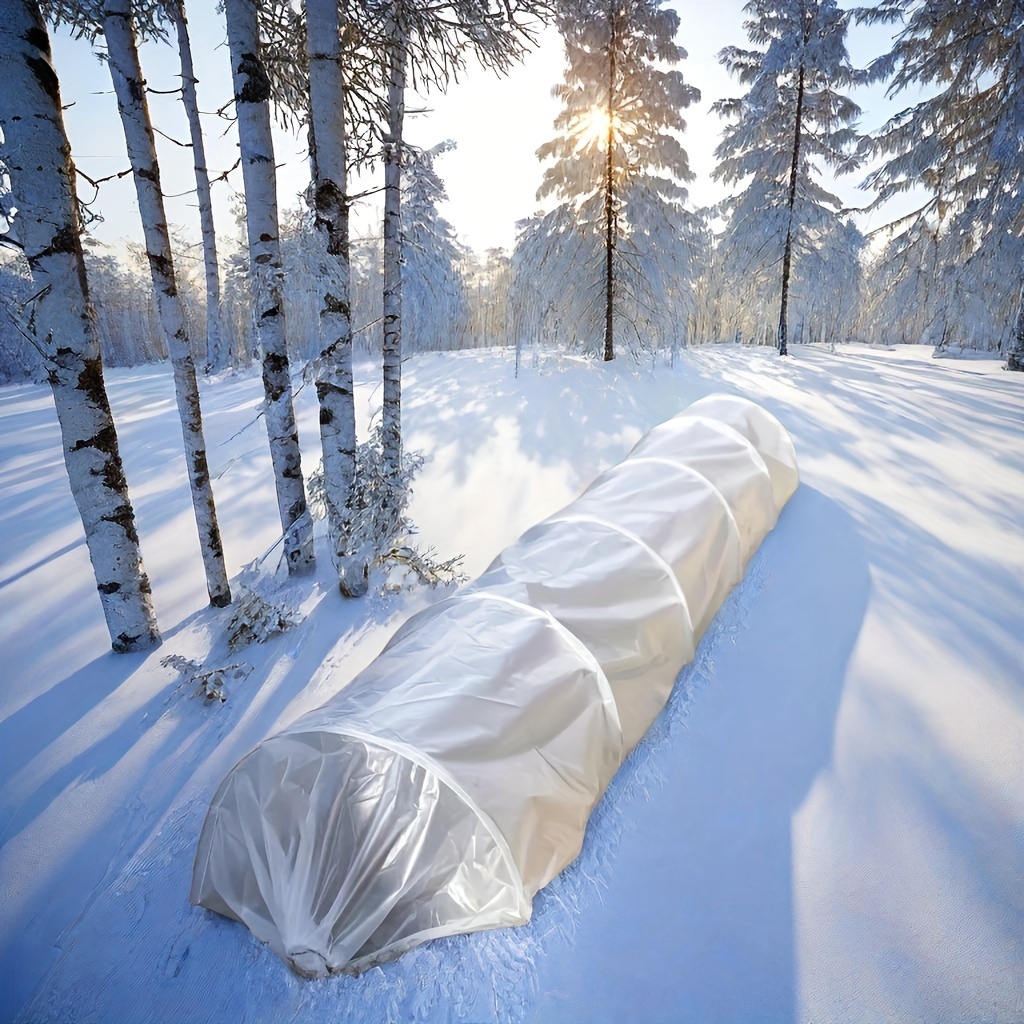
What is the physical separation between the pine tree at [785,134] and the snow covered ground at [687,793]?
1004 centimetres

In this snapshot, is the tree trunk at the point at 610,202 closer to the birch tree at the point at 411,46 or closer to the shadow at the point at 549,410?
the shadow at the point at 549,410

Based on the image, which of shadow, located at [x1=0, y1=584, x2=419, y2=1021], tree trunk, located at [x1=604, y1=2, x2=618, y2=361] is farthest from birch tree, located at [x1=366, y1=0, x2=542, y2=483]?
tree trunk, located at [x1=604, y1=2, x2=618, y2=361]

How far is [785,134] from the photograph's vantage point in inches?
504

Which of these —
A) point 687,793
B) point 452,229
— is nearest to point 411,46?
point 687,793

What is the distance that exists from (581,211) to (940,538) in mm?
9940

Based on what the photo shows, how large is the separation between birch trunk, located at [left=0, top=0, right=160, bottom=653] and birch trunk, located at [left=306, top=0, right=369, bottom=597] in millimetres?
1454

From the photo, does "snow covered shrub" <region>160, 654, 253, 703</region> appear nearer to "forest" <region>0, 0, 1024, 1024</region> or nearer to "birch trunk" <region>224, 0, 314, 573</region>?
"forest" <region>0, 0, 1024, 1024</region>

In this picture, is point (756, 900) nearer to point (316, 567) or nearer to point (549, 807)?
point (549, 807)

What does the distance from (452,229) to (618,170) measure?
37.3 feet

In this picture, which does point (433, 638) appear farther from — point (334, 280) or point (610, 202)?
point (610, 202)

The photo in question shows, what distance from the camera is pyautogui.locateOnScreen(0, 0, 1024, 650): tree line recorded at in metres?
3.50

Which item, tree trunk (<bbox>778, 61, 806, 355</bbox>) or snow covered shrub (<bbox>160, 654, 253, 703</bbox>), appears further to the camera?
tree trunk (<bbox>778, 61, 806, 355</bbox>)

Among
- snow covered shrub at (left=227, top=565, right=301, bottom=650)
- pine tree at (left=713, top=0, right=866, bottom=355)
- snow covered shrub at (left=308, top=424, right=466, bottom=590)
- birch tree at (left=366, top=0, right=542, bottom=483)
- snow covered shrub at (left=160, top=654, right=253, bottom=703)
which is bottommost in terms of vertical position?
snow covered shrub at (left=160, top=654, right=253, bottom=703)

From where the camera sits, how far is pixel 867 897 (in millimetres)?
2156
